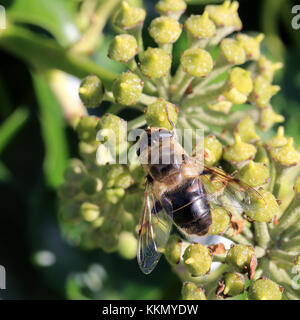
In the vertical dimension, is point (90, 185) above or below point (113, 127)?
below

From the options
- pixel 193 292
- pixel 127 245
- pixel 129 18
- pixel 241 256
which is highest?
pixel 129 18

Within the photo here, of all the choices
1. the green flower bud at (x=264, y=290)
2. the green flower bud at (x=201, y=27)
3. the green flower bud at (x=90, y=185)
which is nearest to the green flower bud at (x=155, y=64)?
the green flower bud at (x=201, y=27)

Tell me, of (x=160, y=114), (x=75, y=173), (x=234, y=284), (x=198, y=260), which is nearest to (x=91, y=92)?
(x=160, y=114)

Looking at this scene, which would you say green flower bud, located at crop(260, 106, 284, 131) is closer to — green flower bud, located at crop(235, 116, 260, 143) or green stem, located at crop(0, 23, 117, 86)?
green flower bud, located at crop(235, 116, 260, 143)

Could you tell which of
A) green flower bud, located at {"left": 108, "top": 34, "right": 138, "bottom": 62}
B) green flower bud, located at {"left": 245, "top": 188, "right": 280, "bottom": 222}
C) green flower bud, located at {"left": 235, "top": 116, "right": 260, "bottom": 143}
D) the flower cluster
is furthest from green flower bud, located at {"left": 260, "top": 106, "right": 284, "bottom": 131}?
green flower bud, located at {"left": 108, "top": 34, "right": 138, "bottom": 62}

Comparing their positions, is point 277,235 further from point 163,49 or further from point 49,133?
point 49,133

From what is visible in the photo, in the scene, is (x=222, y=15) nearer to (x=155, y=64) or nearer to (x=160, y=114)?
(x=155, y=64)

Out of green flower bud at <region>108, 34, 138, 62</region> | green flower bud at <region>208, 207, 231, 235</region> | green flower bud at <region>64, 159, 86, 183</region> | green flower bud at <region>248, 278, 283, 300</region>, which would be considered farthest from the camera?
green flower bud at <region>64, 159, 86, 183</region>

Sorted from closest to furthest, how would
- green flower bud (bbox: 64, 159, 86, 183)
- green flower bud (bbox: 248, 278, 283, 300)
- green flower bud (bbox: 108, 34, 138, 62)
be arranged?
green flower bud (bbox: 248, 278, 283, 300) → green flower bud (bbox: 108, 34, 138, 62) → green flower bud (bbox: 64, 159, 86, 183)
